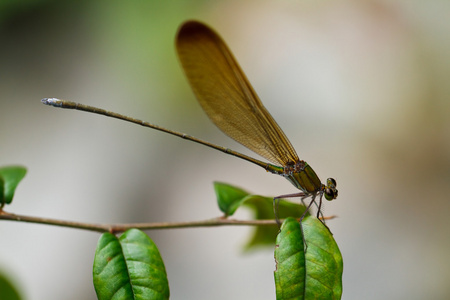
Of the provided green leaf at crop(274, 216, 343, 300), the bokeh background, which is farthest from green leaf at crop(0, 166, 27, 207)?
the bokeh background

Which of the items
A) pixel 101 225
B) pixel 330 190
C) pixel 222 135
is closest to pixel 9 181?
pixel 101 225

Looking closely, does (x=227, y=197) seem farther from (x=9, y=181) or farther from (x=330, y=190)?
(x=9, y=181)

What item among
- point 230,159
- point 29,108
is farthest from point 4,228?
point 230,159

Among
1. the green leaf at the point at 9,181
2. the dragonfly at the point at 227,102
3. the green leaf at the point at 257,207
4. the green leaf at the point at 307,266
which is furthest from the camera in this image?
the dragonfly at the point at 227,102

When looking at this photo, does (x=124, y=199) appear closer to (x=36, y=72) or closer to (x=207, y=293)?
(x=207, y=293)

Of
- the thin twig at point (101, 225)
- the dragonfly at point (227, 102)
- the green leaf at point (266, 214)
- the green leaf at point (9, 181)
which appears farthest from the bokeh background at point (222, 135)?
the green leaf at point (9, 181)

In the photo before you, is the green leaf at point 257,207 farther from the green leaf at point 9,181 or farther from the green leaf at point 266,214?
the green leaf at point 9,181
